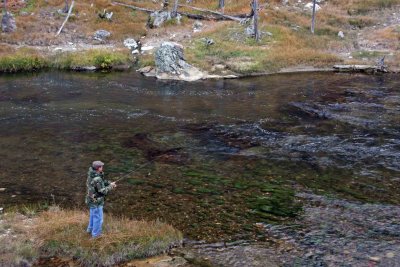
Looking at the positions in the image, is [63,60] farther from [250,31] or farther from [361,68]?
[361,68]

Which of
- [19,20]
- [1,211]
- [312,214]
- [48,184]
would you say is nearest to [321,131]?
[312,214]

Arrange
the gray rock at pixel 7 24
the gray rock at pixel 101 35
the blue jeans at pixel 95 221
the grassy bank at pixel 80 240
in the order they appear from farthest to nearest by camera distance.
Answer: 1. the gray rock at pixel 101 35
2. the gray rock at pixel 7 24
3. the blue jeans at pixel 95 221
4. the grassy bank at pixel 80 240

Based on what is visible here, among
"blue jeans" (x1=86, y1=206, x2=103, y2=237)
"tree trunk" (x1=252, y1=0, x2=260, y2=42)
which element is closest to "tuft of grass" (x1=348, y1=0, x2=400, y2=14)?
"tree trunk" (x1=252, y1=0, x2=260, y2=42)

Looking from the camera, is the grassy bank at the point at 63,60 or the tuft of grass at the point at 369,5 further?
the tuft of grass at the point at 369,5

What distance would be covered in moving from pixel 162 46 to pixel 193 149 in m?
22.6

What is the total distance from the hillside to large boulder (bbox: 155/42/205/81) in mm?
2130

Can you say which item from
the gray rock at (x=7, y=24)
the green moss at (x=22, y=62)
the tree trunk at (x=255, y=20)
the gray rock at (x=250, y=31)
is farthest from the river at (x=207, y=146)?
the gray rock at (x=7, y=24)

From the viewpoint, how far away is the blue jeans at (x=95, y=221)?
50.5 feet

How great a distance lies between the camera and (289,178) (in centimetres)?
2267

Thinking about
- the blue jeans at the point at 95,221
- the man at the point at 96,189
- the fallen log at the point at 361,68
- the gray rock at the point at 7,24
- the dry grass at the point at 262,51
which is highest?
the gray rock at the point at 7,24

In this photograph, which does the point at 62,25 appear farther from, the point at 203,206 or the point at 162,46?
the point at 203,206

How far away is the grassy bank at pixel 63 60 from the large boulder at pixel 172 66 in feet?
18.6

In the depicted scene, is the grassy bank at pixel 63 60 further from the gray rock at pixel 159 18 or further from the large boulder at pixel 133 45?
the gray rock at pixel 159 18

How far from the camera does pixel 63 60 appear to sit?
51.1 m
